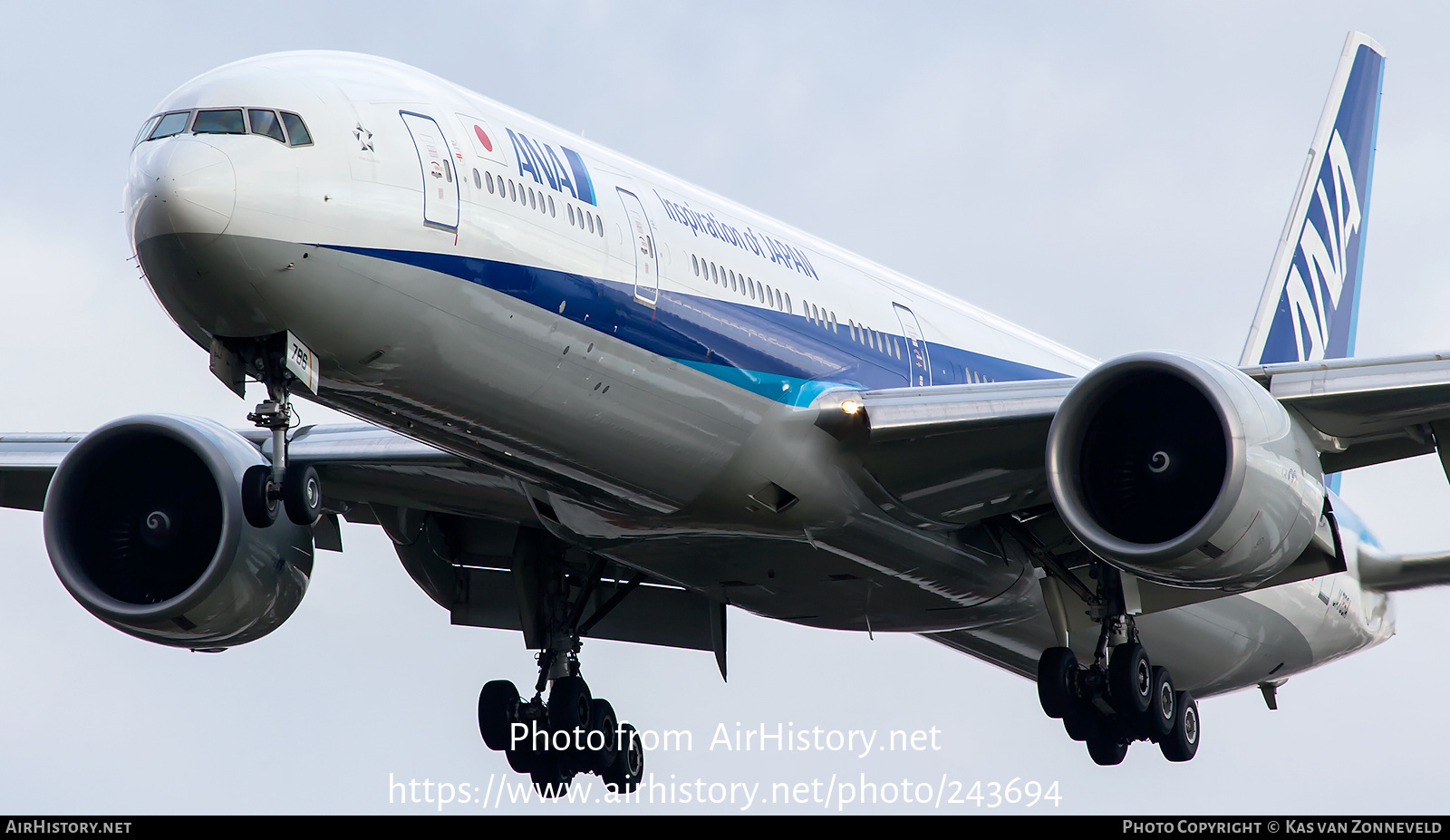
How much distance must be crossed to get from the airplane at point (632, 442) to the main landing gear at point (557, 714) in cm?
4

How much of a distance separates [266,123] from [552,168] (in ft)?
8.98

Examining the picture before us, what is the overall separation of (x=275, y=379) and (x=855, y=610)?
8.35 m

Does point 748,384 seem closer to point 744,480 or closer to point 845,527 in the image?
point 744,480

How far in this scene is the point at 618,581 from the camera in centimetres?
2009

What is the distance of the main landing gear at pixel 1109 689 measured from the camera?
1848 cm

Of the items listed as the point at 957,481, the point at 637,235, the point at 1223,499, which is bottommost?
the point at 1223,499

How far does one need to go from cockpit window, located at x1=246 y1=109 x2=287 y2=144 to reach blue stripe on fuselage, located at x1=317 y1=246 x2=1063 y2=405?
2.84ft

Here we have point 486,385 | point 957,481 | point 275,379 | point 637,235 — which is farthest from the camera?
point 957,481

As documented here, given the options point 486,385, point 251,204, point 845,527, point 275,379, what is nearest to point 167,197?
point 251,204

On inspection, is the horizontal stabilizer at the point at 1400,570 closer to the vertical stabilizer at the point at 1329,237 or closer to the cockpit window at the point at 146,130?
the vertical stabilizer at the point at 1329,237

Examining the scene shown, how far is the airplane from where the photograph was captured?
40.6 feet

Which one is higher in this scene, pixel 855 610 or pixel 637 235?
pixel 637 235

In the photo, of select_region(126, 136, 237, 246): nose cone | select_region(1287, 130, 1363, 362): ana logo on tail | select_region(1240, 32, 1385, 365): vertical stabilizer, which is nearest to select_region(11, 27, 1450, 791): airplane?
select_region(126, 136, 237, 246): nose cone

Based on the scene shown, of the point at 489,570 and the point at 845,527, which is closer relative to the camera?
the point at 845,527
